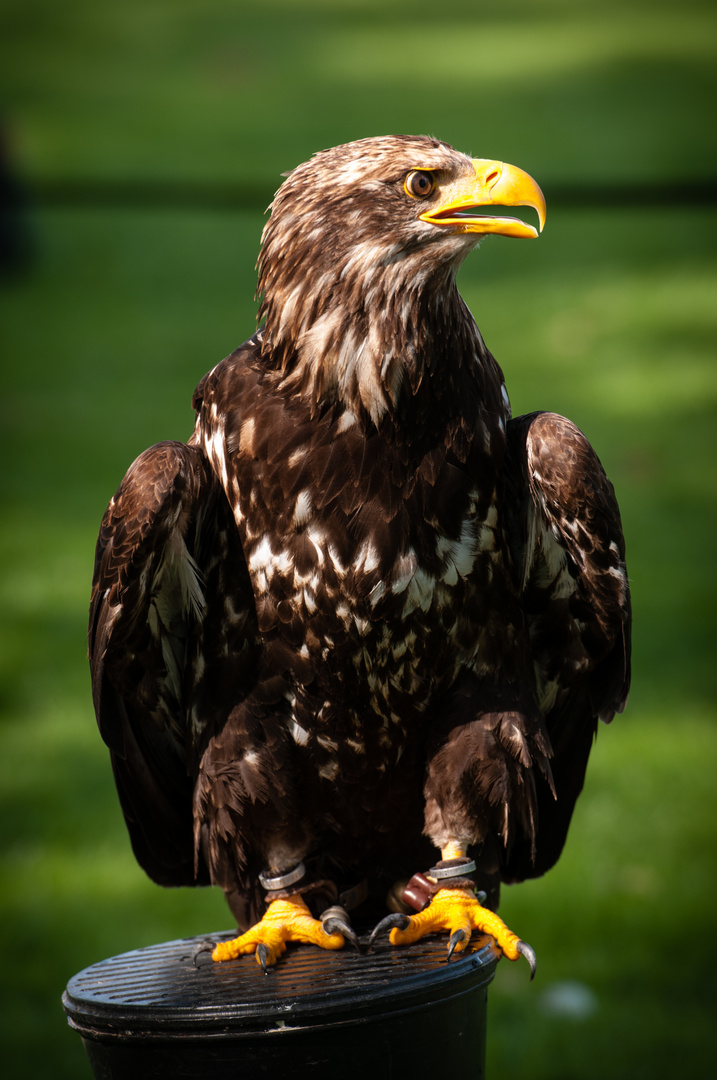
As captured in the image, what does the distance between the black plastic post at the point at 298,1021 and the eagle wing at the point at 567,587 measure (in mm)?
591

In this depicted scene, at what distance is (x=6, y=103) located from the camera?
1484 cm

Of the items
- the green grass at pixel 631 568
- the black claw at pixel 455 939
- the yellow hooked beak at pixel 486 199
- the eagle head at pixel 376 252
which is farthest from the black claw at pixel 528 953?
the green grass at pixel 631 568

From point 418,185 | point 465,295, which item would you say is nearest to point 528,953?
point 418,185

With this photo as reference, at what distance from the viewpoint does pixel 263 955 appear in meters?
2.79

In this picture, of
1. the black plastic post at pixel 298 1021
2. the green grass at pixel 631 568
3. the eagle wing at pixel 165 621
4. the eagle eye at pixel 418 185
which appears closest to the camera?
the black plastic post at pixel 298 1021

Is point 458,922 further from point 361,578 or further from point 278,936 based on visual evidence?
point 361,578

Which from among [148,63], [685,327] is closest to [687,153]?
[685,327]

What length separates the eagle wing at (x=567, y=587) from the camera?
276cm

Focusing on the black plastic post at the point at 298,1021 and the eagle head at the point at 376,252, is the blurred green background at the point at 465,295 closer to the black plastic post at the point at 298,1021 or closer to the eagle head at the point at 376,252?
the eagle head at the point at 376,252

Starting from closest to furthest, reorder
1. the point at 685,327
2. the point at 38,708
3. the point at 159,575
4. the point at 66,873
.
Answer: the point at 159,575 < the point at 66,873 < the point at 38,708 < the point at 685,327

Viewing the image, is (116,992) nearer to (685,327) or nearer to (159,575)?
(159,575)

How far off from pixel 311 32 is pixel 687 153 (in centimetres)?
564

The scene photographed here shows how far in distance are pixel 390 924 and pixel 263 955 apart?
292 millimetres

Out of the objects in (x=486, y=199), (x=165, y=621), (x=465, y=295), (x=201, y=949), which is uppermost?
(x=465, y=295)
